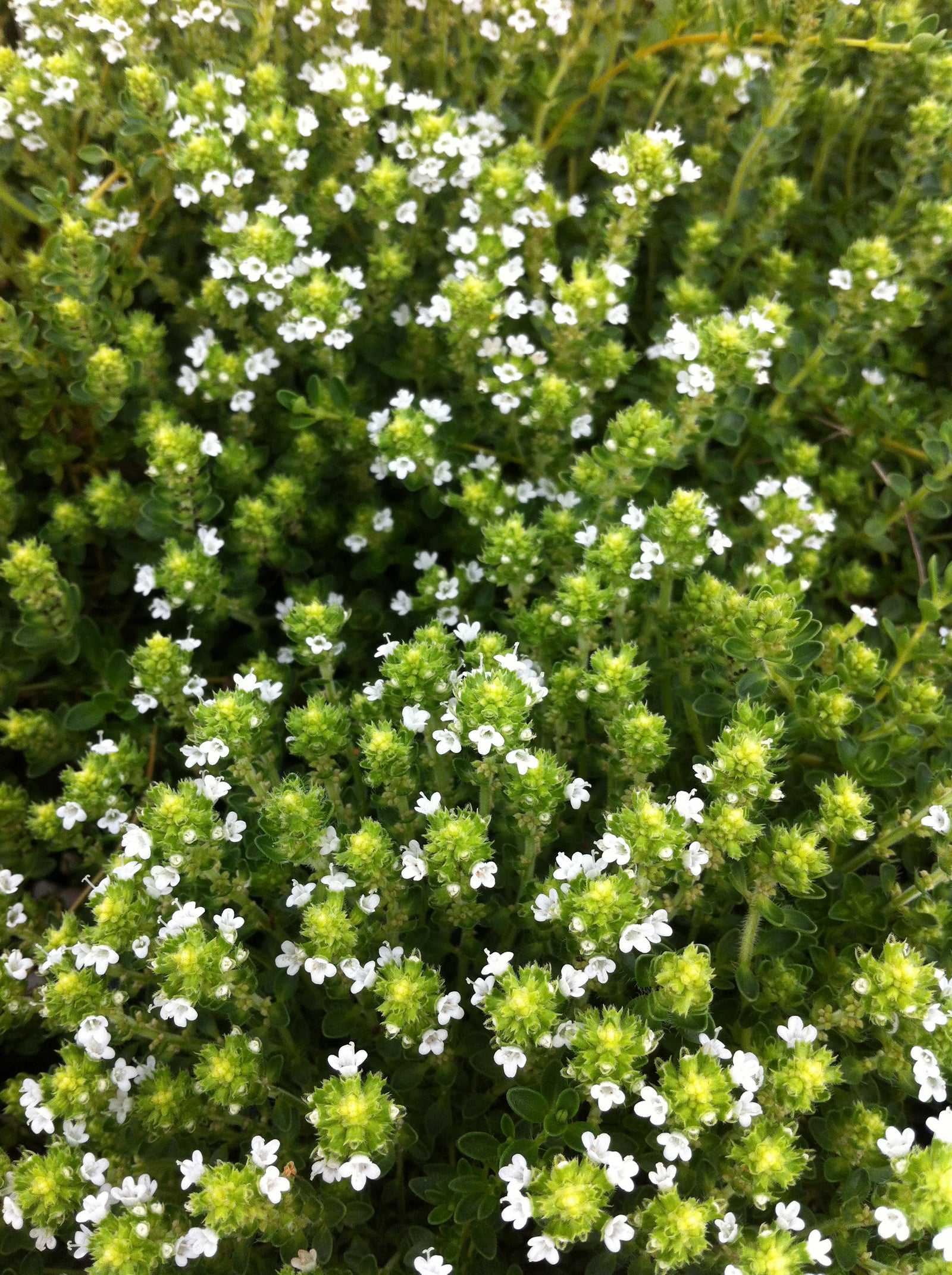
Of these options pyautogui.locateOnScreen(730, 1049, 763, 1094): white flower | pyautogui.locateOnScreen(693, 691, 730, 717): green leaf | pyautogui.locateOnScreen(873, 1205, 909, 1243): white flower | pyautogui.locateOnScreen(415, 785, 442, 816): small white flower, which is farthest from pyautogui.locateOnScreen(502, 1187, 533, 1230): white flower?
pyautogui.locateOnScreen(693, 691, 730, 717): green leaf

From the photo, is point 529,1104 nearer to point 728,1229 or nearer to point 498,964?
point 498,964

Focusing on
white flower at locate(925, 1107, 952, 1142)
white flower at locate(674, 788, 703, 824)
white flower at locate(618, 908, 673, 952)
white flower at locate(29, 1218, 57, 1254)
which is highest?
white flower at locate(674, 788, 703, 824)

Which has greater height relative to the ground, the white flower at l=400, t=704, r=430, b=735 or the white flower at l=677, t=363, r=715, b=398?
the white flower at l=677, t=363, r=715, b=398

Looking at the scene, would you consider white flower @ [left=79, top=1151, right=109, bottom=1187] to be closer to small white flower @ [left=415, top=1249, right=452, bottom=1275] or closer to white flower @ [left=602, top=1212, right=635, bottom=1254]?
small white flower @ [left=415, top=1249, right=452, bottom=1275]

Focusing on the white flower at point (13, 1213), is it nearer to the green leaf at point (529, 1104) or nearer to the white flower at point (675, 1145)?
the green leaf at point (529, 1104)

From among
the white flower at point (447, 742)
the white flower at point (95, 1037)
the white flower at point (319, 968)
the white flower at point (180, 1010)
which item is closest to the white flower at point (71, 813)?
the white flower at point (95, 1037)

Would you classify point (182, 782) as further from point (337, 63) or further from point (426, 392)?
point (337, 63)
